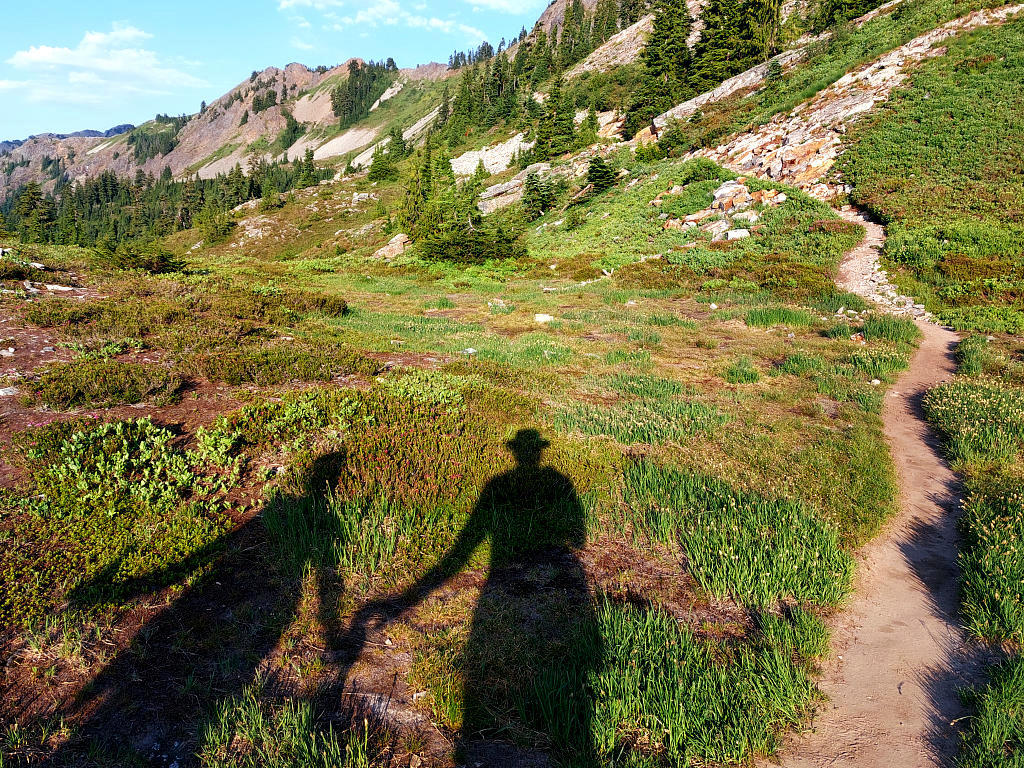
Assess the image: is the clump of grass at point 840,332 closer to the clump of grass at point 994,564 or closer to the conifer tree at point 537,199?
the clump of grass at point 994,564

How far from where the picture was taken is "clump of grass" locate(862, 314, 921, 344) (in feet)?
42.7

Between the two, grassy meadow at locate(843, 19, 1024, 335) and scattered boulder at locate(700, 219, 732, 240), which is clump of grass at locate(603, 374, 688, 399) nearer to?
grassy meadow at locate(843, 19, 1024, 335)

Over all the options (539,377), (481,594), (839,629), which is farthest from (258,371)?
(839,629)

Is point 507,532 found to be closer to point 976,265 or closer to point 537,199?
point 976,265

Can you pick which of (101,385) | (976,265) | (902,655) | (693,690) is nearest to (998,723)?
(902,655)

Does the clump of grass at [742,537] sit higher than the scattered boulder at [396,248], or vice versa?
the scattered boulder at [396,248]

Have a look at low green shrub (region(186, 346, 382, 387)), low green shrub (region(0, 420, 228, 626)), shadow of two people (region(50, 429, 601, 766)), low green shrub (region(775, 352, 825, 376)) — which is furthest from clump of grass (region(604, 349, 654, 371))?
low green shrub (region(0, 420, 228, 626))

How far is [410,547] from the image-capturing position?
16.0ft

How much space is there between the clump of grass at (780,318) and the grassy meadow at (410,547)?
14.0 feet

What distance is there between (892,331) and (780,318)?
3256 mm

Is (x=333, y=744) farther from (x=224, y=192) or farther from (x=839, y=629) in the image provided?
(x=224, y=192)

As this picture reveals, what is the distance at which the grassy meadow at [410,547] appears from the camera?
315cm

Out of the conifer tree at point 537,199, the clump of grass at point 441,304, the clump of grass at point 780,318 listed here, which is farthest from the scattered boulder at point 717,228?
the conifer tree at point 537,199

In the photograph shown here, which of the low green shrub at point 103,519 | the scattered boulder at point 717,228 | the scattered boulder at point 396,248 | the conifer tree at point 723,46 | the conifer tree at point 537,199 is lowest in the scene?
the low green shrub at point 103,519
